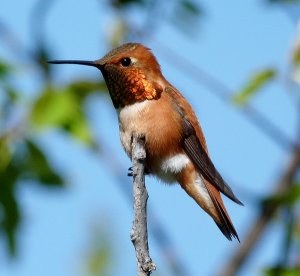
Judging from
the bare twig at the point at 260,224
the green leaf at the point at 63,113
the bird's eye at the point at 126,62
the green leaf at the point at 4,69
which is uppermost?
the green leaf at the point at 4,69

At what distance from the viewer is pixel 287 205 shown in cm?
517

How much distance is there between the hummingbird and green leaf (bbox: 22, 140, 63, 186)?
0.55m

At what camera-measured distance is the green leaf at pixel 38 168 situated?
18.5 feet

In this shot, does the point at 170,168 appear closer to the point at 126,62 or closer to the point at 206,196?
the point at 206,196

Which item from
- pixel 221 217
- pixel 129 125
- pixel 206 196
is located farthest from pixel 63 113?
pixel 221 217

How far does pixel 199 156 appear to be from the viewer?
17.4 ft

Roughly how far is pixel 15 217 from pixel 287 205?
1525mm

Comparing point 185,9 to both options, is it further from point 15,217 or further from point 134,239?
point 134,239

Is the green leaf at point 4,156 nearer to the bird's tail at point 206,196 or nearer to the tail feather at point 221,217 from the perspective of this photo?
the bird's tail at point 206,196

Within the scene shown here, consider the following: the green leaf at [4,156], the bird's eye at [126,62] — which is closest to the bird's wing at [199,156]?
the bird's eye at [126,62]

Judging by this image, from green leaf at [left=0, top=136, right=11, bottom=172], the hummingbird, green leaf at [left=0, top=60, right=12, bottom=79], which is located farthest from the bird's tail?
green leaf at [left=0, top=60, right=12, bottom=79]

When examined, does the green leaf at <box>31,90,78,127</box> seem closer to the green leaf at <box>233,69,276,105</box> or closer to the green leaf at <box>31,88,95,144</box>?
the green leaf at <box>31,88,95,144</box>

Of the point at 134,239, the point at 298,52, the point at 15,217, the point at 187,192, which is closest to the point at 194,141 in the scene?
Result: the point at 187,192

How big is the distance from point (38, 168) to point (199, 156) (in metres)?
0.96
